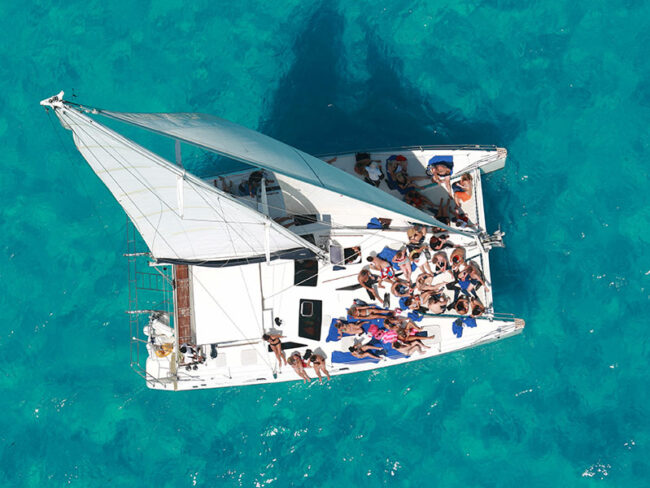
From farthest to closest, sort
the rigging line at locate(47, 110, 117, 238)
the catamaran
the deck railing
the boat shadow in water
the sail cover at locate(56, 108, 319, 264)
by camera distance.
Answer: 1. the rigging line at locate(47, 110, 117, 238)
2. the boat shadow in water
3. the deck railing
4. the catamaran
5. the sail cover at locate(56, 108, 319, 264)

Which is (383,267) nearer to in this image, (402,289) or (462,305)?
(402,289)

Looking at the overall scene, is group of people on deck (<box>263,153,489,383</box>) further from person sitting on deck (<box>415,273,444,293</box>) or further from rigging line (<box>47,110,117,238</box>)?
rigging line (<box>47,110,117,238</box>)

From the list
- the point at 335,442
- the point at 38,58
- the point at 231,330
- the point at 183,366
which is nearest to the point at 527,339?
the point at 335,442

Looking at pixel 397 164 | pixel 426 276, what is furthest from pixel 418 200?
pixel 426 276

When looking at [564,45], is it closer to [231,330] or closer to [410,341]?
[410,341]

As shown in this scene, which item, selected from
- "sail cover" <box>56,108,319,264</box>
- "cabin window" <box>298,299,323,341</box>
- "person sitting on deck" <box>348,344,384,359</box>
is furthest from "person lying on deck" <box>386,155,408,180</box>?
"person sitting on deck" <box>348,344,384,359</box>

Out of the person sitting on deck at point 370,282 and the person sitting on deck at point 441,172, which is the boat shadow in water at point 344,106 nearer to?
the person sitting on deck at point 441,172
